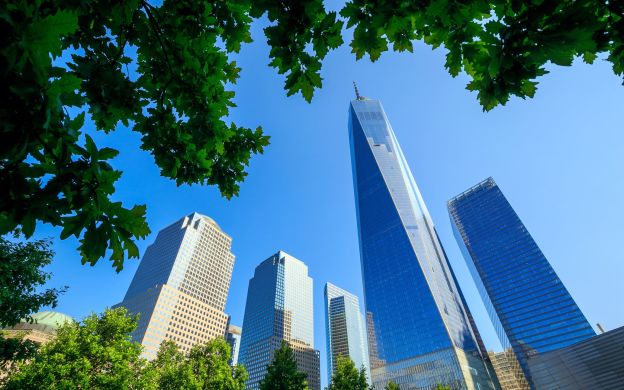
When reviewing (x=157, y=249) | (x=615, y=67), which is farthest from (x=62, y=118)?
(x=157, y=249)

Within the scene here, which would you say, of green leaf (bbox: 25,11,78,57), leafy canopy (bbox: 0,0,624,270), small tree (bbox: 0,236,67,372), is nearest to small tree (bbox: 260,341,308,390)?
small tree (bbox: 0,236,67,372)

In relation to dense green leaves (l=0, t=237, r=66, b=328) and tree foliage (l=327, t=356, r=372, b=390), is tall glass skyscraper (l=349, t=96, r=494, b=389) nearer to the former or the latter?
tree foliage (l=327, t=356, r=372, b=390)

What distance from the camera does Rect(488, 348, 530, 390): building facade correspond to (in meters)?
127

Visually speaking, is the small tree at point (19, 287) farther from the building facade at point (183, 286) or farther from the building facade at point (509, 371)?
the building facade at point (509, 371)

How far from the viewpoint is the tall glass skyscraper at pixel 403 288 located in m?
106

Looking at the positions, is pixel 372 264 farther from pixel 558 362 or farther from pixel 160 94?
pixel 160 94

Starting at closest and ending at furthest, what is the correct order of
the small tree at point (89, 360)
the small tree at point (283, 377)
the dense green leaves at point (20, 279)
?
the dense green leaves at point (20, 279), the small tree at point (89, 360), the small tree at point (283, 377)

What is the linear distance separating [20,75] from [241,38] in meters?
2.54

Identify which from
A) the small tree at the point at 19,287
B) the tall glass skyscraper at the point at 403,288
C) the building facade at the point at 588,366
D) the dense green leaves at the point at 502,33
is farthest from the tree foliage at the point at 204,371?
the tall glass skyscraper at the point at 403,288

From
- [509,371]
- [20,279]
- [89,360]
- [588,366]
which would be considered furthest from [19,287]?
[509,371]

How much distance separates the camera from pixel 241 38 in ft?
11.6

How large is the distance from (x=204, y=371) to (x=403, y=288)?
118m

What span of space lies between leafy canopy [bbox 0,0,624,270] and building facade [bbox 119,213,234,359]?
409 ft

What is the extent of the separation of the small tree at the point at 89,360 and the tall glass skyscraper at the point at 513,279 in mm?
147791
